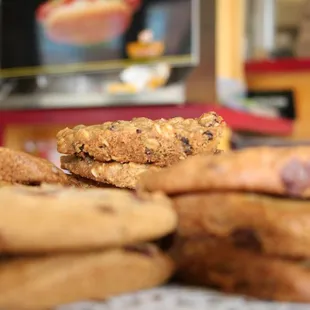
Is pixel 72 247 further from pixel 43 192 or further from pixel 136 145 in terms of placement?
pixel 136 145

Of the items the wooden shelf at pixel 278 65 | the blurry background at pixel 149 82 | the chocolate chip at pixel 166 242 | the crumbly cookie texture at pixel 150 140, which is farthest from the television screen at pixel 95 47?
the chocolate chip at pixel 166 242

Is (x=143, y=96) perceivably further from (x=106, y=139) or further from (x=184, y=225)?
(x=184, y=225)

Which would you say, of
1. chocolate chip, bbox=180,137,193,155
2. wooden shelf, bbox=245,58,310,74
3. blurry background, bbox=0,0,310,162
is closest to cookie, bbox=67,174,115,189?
chocolate chip, bbox=180,137,193,155

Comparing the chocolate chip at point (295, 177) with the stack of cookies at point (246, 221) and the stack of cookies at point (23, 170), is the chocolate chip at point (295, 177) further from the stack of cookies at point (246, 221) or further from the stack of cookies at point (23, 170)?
the stack of cookies at point (23, 170)

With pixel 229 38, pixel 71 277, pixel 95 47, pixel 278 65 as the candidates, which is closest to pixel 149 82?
pixel 95 47

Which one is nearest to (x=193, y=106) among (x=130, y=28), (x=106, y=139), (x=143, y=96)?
(x=143, y=96)

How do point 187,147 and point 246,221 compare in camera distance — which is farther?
point 187,147

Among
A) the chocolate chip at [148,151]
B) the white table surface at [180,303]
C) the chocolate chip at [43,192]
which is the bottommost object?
the white table surface at [180,303]

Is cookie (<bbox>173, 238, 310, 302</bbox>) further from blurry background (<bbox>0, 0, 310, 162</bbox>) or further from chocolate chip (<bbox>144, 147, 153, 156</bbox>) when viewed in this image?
blurry background (<bbox>0, 0, 310, 162</bbox>)
